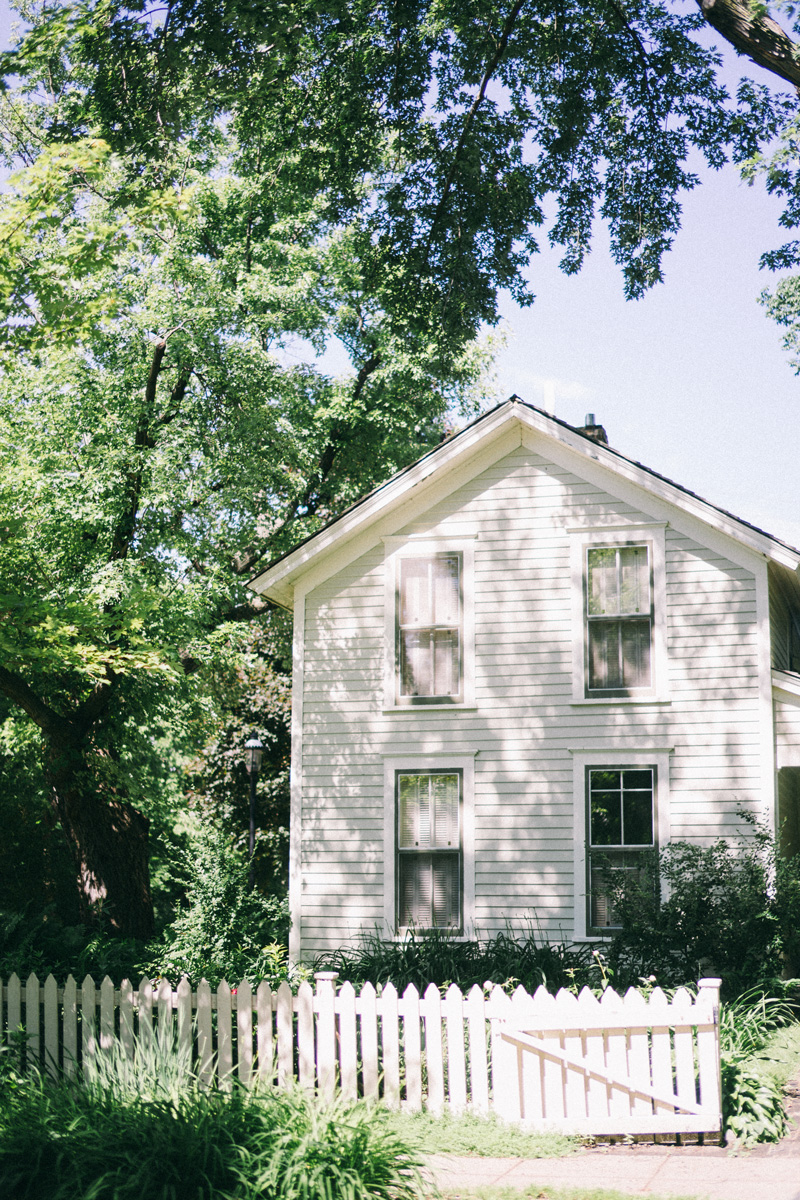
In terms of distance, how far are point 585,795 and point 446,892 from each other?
2102 mm

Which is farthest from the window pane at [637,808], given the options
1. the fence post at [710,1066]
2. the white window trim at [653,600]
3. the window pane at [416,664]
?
the fence post at [710,1066]

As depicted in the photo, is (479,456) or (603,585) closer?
(603,585)

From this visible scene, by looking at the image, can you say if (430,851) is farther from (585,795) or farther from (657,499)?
(657,499)

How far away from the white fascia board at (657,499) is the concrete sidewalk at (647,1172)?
7.29m

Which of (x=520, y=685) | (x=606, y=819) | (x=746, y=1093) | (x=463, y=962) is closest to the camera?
(x=746, y=1093)

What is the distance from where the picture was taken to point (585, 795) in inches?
516

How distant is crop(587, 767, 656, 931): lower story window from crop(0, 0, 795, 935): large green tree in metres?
5.28

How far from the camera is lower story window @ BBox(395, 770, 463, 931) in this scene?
1343cm

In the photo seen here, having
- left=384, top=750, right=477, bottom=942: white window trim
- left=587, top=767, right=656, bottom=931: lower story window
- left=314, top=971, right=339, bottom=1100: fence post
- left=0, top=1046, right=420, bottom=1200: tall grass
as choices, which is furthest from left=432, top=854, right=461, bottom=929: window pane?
left=0, top=1046, right=420, bottom=1200: tall grass

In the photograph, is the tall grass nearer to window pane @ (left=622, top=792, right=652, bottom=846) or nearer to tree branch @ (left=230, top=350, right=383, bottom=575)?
window pane @ (left=622, top=792, right=652, bottom=846)

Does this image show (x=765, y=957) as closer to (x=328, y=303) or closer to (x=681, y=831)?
(x=681, y=831)

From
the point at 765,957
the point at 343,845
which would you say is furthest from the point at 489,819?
Result: the point at 765,957

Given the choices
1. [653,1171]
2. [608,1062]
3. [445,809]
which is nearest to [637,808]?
[445,809]

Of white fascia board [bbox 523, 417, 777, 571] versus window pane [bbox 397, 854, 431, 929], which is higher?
white fascia board [bbox 523, 417, 777, 571]
